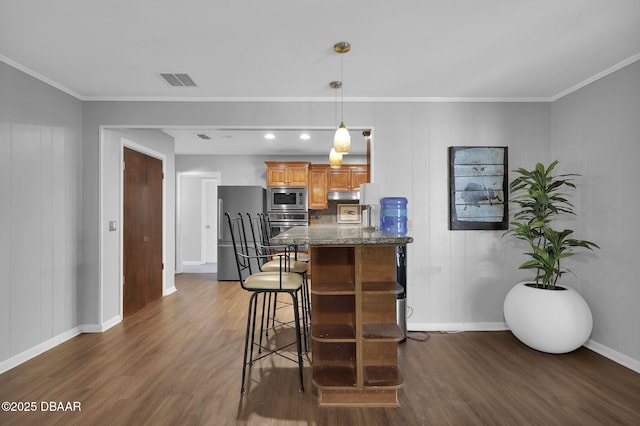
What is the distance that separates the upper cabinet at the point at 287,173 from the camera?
20.2 ft

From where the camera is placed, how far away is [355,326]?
2.08 m

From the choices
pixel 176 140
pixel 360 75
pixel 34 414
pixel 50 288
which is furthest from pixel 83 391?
pixel 176 140

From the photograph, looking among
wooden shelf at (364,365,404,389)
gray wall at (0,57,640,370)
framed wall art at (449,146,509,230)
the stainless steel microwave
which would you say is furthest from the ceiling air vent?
the stainless steel microwave

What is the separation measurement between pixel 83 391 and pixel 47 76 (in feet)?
8.83

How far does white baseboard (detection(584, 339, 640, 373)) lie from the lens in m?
2.57

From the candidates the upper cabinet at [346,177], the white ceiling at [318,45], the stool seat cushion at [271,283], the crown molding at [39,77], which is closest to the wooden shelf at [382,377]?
the stool seat cushion at [271,283]

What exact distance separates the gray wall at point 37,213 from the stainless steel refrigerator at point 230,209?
2.61m

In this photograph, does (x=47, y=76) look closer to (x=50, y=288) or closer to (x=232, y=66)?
(x=232, y=66)

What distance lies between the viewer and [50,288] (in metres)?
2.99

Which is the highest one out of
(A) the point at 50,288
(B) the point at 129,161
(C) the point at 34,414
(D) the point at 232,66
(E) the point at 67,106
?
(D) the point at 232,66

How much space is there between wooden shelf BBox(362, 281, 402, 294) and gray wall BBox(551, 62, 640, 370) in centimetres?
211

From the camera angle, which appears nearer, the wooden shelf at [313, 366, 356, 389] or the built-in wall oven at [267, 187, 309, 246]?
the wooden shelf at [313, 366, 356, 389]

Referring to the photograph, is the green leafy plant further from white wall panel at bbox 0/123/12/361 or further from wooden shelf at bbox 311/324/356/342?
white wall panel at bbox 0/123/12/361

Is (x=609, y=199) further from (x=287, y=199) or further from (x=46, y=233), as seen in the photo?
(x=46, y=233)
